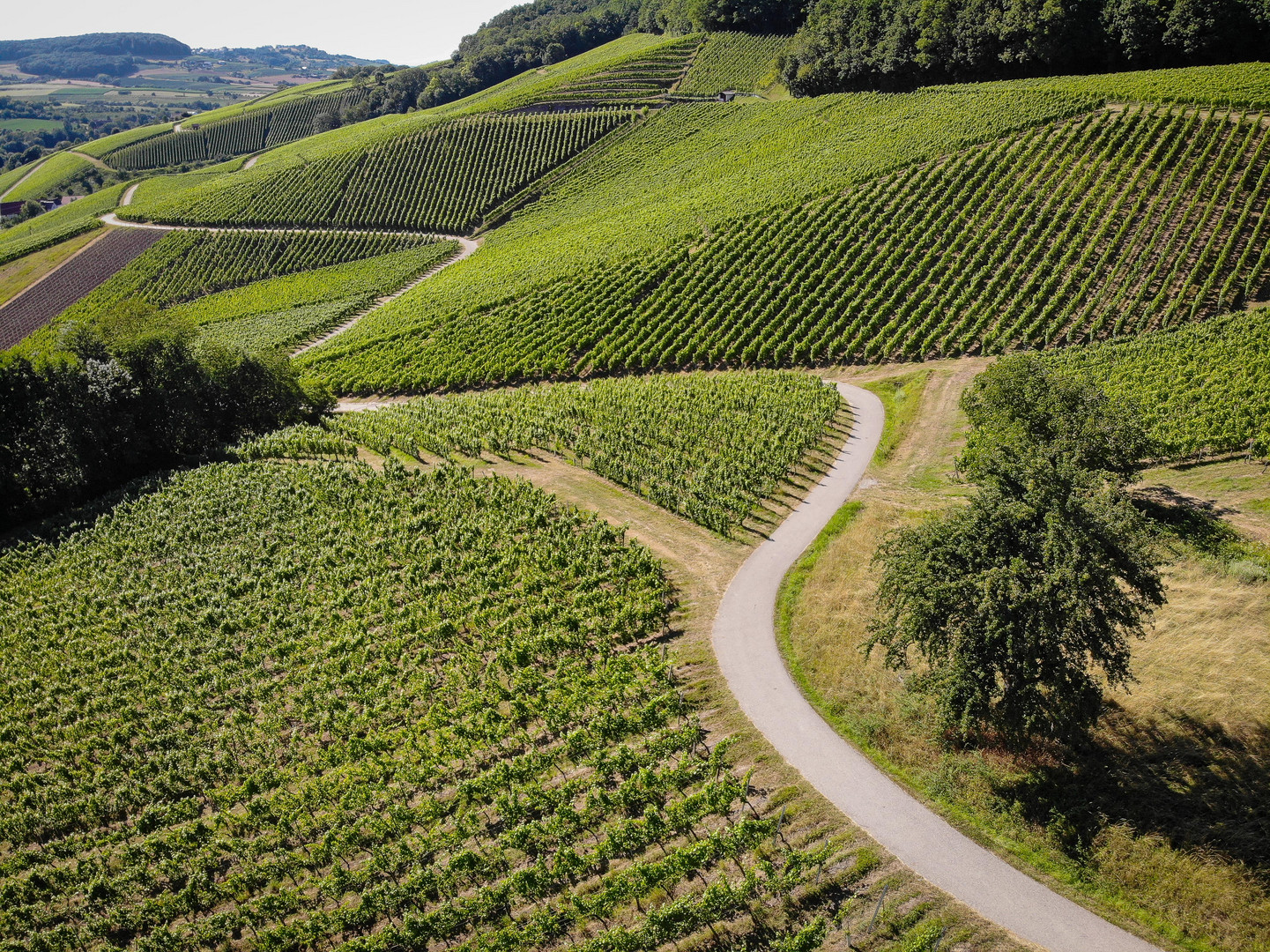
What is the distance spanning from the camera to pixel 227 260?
11144 cm

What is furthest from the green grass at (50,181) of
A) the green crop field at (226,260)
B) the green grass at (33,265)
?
the green crop field at (226,260)

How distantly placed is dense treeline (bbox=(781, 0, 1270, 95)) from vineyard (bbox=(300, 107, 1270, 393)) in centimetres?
1556

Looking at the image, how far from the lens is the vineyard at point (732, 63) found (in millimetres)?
124312

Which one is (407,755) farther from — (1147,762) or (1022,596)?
(1147,762)

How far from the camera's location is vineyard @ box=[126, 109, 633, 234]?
11581 centimetres

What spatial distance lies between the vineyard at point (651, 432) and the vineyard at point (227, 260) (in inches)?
2418

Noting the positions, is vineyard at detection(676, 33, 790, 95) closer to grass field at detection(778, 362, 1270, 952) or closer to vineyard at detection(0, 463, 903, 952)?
vineyard at detection(0, 463, 903, 952)

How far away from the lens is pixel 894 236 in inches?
2606

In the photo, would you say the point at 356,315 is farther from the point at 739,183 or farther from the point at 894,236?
the point at 894,236

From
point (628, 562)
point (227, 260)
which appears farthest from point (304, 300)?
point (628, 562)

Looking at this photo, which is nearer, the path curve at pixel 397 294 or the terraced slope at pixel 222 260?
the path curve at pixel 397 294

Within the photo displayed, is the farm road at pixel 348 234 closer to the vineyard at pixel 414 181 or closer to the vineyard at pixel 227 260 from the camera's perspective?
the vineyard at pixel 227 260

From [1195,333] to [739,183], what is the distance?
5245 cm

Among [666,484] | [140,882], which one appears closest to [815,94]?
[666,484]
